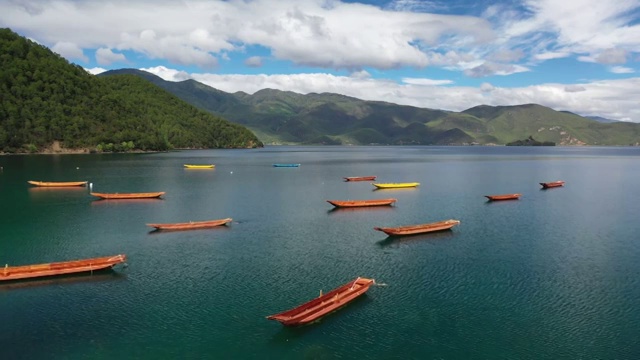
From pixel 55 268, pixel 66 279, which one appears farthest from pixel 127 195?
pixel 66 279

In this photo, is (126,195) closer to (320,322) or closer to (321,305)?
(321,305)

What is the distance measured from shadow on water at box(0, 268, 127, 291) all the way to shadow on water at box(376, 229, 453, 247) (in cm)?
3524

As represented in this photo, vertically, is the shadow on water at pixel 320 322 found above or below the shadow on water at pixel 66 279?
below

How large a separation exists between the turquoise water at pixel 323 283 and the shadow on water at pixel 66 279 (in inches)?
11.4

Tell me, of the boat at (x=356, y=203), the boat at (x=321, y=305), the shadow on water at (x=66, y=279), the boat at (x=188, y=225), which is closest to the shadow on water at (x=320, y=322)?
the boat at (x=321, y=305)

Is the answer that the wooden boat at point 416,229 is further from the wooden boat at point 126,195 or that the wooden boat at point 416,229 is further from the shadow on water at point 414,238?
the wooden boat at point 126,195

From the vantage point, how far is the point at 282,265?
54.9m

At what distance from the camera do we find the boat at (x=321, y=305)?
120 ft

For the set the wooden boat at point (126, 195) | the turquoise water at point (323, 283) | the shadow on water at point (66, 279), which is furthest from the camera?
the wooden boat at point (126, 195)

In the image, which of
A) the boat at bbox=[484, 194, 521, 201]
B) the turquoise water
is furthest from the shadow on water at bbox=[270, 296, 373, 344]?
the boat at bbox=[484, 194, 521, 201]

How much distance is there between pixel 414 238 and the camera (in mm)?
68875

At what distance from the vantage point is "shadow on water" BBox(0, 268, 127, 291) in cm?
4678

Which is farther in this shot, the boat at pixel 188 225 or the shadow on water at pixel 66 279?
the boat at pixel 188 225

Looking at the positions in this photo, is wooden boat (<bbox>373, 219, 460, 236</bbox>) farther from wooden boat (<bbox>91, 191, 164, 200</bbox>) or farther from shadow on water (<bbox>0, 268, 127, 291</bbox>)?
wooden boat (<bbox>91, 191, 164, 200</bbox>)
